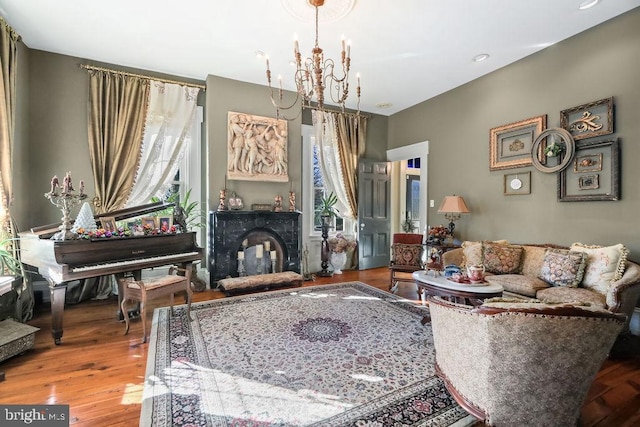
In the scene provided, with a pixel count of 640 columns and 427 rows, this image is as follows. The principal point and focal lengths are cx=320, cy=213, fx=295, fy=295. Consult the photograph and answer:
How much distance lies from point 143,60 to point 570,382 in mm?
5466

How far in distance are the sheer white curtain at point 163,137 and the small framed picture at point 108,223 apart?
109cm

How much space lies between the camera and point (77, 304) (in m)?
3.82

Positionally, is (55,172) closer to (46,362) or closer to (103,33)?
(103,33)

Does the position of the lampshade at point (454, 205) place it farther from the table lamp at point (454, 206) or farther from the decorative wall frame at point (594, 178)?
the decorative wall frame at point (594, 178)

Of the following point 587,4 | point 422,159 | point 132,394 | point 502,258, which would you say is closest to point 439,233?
point 502,258

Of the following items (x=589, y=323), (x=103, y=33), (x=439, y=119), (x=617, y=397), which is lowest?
(x=617, y=397)

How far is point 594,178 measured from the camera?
3.32m

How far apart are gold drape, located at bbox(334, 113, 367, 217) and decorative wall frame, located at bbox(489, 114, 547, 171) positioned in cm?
241

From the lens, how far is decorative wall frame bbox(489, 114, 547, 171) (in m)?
3.91

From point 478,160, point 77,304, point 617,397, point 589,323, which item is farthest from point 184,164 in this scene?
point 617,397

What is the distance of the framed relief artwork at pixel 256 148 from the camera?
4738 mm

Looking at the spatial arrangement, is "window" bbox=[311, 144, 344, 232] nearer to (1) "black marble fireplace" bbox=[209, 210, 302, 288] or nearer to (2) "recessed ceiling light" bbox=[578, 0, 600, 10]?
(1) "black marble fireplace" bbox=[209, 210, 302, 288]

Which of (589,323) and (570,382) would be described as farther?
(570,382)

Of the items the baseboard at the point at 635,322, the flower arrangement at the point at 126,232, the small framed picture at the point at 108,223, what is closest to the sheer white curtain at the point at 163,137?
the small framed picture at the point at 108,223
